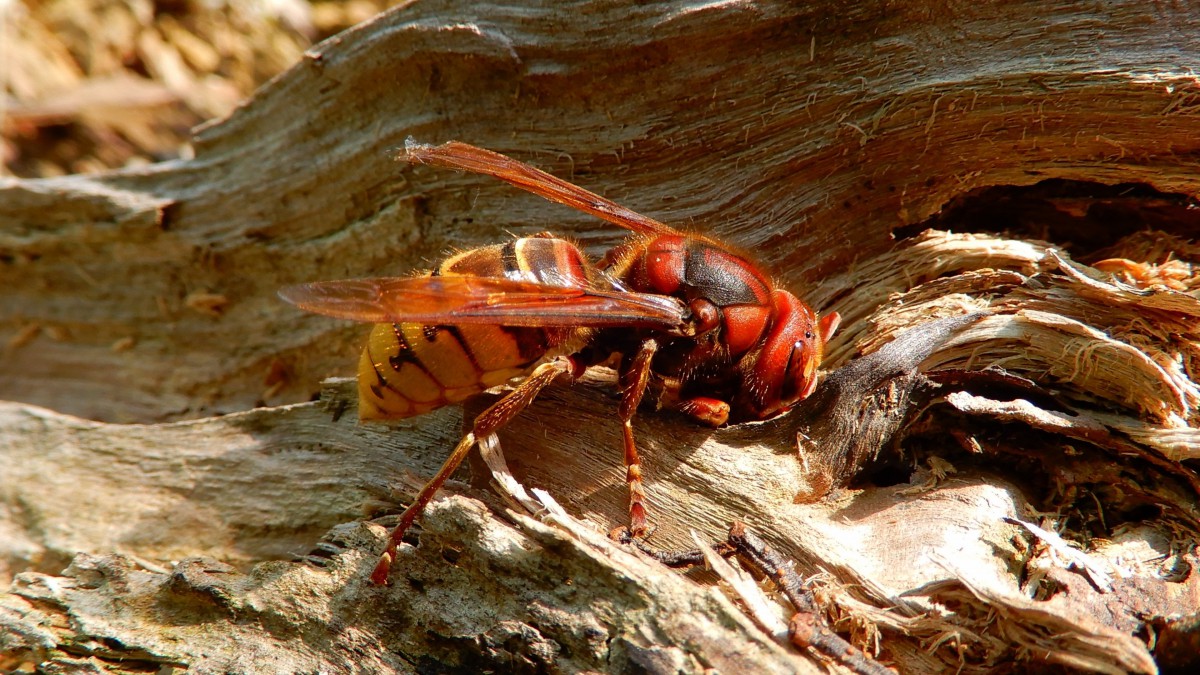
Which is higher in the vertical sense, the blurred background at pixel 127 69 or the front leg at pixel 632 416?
the blurred background at pixel 127 69

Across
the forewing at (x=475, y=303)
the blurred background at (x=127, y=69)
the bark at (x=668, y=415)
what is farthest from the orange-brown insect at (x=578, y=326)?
the blurred background at (x=127, y=69)

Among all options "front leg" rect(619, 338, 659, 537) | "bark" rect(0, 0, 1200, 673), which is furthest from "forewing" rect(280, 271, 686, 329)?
"bark" rect(0, 0, 1200, 673)

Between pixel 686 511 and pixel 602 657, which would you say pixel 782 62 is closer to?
pixel 686 511

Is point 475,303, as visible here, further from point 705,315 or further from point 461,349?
point 705,315

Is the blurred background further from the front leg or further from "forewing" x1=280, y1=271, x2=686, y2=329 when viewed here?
the front leg

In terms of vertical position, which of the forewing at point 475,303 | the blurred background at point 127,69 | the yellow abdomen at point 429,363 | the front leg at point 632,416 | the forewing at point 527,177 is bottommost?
the front leg at point 632,416

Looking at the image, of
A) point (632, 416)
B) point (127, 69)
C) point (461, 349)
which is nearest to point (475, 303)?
point (461, 349)

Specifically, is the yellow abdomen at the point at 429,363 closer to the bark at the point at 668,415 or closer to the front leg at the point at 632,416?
the bark at the point at 668,415

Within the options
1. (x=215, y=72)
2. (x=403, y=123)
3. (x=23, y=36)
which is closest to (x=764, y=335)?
(x=403, y=123)
